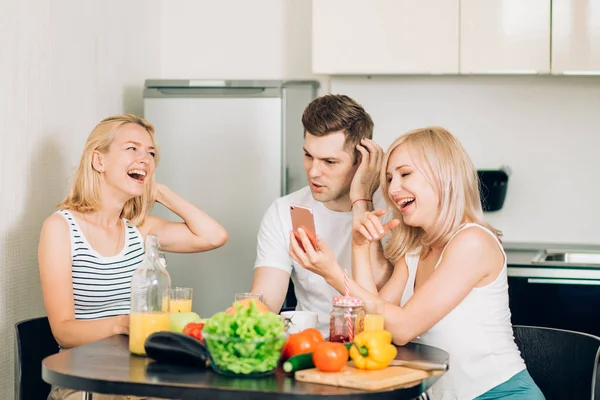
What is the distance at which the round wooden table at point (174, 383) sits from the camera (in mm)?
1396

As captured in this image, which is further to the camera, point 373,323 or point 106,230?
point 106,230

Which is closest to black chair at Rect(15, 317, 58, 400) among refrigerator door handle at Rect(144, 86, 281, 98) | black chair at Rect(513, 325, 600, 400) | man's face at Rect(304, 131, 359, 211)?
man's face at Rect(304, 131, 359, 211)

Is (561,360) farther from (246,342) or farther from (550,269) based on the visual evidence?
(550,269)

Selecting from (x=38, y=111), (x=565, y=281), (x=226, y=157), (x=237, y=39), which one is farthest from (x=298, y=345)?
(x=237, y=39)

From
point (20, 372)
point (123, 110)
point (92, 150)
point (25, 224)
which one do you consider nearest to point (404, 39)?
point (123, 110)

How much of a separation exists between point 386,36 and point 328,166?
115 centimetres

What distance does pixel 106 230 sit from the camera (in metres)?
2.45

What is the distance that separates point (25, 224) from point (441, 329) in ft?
4.75

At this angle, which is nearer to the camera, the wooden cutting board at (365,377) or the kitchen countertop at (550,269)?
the wooden cutting board at (365,377)

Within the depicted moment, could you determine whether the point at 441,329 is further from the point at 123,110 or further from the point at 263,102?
the point at 123,110

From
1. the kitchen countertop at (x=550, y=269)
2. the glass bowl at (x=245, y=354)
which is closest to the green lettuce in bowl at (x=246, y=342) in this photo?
the glass bowl at (x=245, y=354)

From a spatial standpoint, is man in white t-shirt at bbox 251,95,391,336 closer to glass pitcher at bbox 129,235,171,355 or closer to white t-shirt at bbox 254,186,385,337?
white t-shirt at bbox 254,186,385,337

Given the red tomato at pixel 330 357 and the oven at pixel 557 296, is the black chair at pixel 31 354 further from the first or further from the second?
the oven at pixel 557 296

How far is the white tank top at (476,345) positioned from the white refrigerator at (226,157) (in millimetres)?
1507
